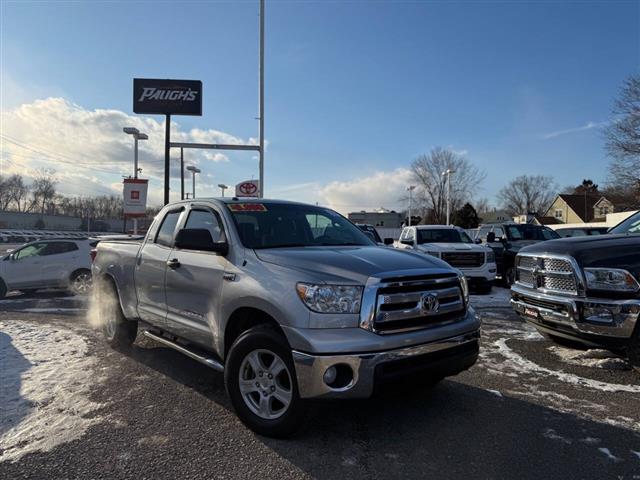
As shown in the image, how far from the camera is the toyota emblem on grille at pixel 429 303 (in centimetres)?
361

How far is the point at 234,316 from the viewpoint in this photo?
399 cm

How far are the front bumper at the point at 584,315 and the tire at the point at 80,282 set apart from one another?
1078 cm

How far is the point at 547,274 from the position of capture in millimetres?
5570

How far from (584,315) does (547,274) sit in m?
0.72

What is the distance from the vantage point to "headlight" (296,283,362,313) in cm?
335

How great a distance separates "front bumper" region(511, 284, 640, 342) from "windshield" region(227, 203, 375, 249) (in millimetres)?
2253

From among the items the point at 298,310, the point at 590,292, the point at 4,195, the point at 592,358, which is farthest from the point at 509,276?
the point at 4,195

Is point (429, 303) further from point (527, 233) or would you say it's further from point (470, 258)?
point (527, 233)

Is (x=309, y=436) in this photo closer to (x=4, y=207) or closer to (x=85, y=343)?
(x=85, y=343)

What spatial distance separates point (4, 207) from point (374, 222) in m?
74.3

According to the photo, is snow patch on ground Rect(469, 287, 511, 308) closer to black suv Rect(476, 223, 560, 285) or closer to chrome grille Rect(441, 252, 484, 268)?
chrome grille Rect(441, 252, 484, 268)

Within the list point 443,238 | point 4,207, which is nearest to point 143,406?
point 443,238

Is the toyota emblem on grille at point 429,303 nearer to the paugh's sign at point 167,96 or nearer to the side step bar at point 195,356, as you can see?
the side step bar at point 195,356

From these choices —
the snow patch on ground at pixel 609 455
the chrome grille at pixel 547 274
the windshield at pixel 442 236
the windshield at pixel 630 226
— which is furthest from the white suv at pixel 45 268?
the snow patch on ground at pixel 609 455
